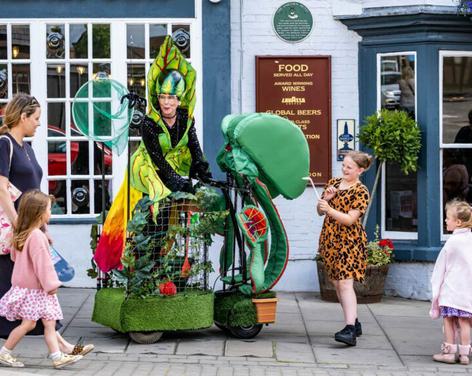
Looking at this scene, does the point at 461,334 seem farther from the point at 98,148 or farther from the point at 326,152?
the point at 98,148

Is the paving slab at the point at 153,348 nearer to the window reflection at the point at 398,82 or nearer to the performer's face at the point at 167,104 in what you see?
the performer's face at the point at 167,104

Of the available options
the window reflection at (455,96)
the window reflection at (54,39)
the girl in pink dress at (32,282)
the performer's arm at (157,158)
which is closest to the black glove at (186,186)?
the performer's arm at (157,158)

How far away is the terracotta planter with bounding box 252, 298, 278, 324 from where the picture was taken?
870 cm

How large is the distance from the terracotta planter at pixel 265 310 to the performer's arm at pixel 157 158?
1.10 m

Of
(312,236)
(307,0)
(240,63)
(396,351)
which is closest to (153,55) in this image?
(240,63)

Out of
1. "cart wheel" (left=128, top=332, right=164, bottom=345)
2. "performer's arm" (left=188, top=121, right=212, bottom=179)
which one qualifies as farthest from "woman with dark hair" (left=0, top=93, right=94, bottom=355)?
"performer's arm" (left=188, top=121, right=212, bottom=179)

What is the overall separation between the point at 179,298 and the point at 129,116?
1595mm

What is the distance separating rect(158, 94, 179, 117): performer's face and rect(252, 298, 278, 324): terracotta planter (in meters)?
1.66

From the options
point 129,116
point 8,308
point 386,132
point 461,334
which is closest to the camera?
point 8,308

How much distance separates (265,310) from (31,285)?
6.98 ft

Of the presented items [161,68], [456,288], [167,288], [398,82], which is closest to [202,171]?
[161,68]

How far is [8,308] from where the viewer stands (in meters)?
7.44

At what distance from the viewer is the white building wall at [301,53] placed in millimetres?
11398

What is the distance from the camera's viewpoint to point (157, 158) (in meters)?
8.59
